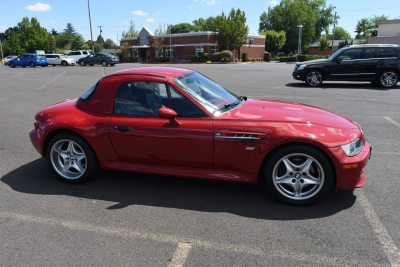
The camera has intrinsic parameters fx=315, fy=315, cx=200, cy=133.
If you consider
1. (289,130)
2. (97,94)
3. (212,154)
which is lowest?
(212,154)

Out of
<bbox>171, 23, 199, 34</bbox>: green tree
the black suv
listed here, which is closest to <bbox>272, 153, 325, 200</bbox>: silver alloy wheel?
the black suv

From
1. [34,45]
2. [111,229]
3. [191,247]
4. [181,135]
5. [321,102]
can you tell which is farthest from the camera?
[34,45]

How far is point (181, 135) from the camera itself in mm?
3615

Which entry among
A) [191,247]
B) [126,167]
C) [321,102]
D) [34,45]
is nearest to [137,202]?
[126,167]

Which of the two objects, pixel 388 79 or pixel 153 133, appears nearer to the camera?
pixel 153 133

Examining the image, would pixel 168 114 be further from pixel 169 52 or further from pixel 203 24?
pixel 203 24

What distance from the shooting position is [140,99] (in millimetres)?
3949

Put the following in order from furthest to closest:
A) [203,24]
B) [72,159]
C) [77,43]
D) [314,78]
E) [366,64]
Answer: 1. [203,24]
2. [77,43]
3. [314,78]
4. [366,64]
5. [72,159]

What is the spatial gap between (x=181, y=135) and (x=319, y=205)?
1746mm

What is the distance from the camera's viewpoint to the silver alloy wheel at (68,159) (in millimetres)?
4191

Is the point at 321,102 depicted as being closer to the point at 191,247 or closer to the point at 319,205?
the point at 319,205

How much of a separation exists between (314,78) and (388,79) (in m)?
2.87

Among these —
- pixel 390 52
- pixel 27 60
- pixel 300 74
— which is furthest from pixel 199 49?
pixel 390 52

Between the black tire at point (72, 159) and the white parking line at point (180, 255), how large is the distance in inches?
73.5
